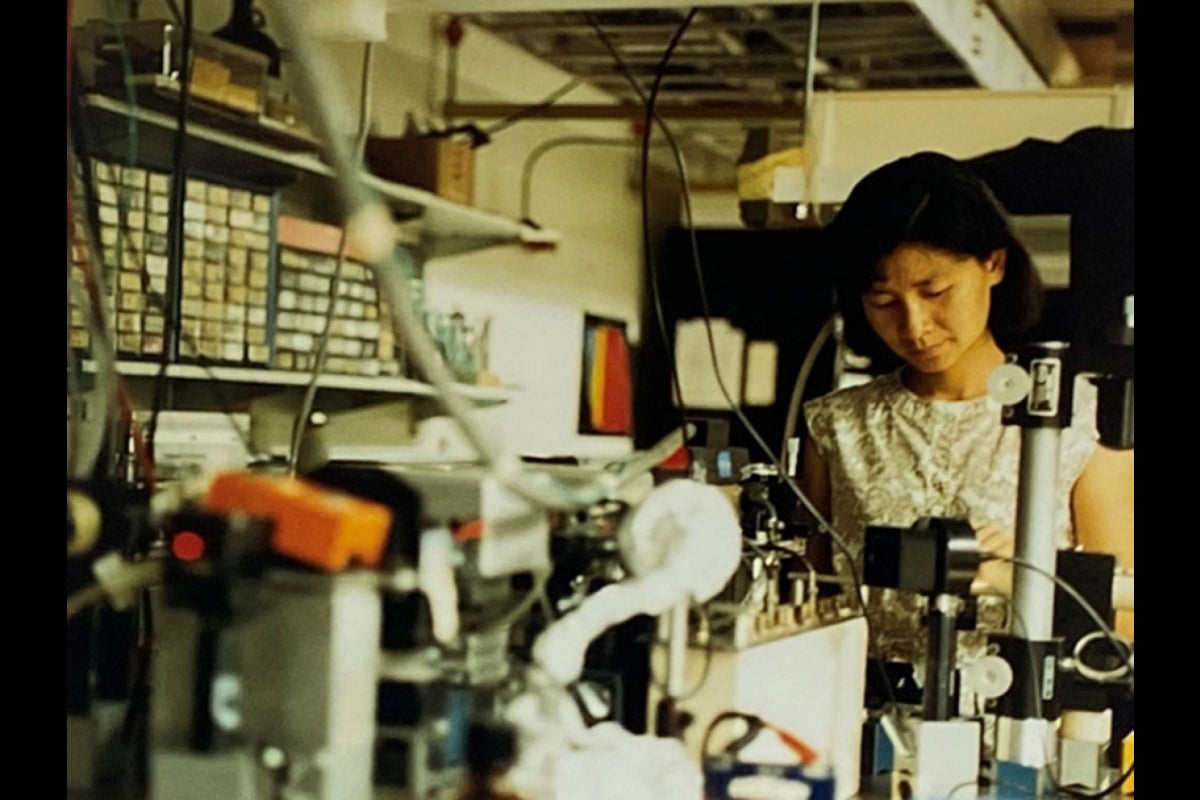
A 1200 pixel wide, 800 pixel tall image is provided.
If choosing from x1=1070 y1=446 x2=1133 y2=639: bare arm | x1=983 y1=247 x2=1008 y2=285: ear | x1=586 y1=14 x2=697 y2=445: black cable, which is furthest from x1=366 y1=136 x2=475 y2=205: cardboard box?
x1=1070 y1=446 x2=1133 y2=639: bare arm

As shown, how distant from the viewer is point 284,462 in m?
1.12

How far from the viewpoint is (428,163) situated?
1155 mm

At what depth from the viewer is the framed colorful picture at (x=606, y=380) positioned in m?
1.14

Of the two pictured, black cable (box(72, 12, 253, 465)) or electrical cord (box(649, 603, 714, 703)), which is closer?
electrical cord (box(649, 603, 714, 703))

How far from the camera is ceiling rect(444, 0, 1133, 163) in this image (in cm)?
116

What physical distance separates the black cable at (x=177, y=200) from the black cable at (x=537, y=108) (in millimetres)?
244

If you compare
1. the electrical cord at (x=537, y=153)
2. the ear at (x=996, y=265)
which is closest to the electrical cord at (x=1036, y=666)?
the ear at (x=996, y=265)

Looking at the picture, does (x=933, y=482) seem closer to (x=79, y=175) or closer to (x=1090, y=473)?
(x=1090, y=473)

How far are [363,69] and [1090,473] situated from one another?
64 centimetres

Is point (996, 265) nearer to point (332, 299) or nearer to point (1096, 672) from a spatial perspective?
point (1096, 672)

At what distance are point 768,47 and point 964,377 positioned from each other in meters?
0.32

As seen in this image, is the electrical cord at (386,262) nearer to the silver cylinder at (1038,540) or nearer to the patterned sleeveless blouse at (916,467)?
the patterned sleeveless blouse at (916,467)

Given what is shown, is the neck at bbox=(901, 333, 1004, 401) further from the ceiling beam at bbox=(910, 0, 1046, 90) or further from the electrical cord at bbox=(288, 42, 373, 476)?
the electrical cord at bbox=(288, 42, 373, 476)
